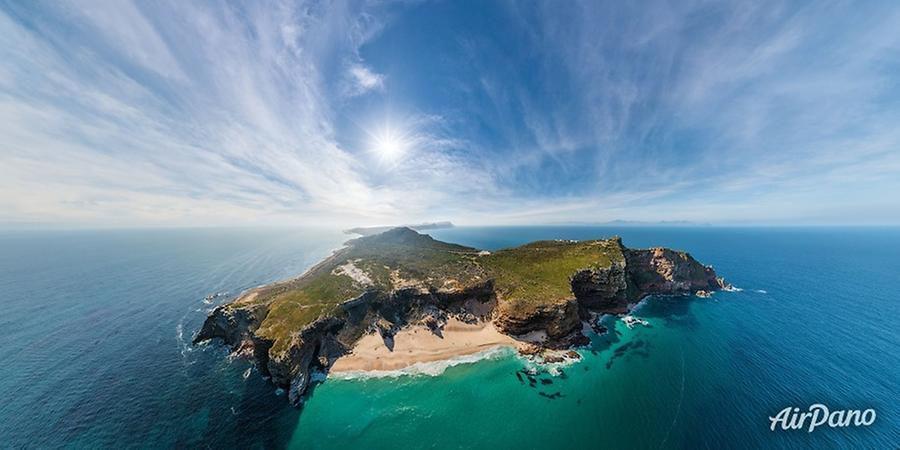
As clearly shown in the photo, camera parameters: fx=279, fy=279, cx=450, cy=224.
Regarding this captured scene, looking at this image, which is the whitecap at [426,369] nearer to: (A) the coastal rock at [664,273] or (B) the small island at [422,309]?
(B) the small island at [422,309]

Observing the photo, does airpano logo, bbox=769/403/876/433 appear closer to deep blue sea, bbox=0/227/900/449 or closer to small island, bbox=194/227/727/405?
deep blue sea, bbox=0/227/900/449

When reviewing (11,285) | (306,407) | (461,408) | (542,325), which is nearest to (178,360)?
(306,407)

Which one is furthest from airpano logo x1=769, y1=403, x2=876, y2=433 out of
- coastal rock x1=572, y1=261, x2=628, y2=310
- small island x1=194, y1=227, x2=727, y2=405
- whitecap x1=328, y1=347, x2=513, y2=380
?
whitecap x1=328, y1=347, x2=513, y2=380

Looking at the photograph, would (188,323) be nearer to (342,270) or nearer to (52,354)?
(52,354)

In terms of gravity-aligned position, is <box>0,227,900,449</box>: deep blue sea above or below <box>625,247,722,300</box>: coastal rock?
below

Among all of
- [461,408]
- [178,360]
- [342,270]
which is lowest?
[461,408]
